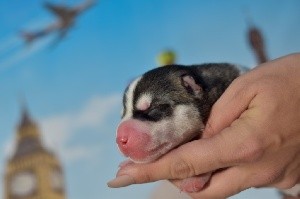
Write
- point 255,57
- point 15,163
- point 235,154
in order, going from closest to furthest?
point 235,154 → point 255,57 → point 15,163

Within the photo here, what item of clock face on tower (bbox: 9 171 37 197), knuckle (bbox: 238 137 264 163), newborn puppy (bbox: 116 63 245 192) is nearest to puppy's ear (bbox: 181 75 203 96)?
newborn puppy (bbox: 116 63 245 192)

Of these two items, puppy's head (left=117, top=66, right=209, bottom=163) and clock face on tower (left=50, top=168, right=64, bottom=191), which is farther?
clock face on tower (left=50, top=168, right=64, bottom=191)

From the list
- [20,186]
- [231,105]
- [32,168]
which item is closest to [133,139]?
[231,105]

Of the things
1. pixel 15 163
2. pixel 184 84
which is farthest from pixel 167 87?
pixel 15 163

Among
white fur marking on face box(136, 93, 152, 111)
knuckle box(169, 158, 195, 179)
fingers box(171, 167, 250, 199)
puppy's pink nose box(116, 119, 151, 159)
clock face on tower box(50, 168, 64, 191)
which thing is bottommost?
clock face on tower box(50, 168, 64, 191)

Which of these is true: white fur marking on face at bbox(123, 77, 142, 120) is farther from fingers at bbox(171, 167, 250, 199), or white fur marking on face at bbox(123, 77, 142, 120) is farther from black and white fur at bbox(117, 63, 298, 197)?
fingers at bbox(171, 167, 250, 199)

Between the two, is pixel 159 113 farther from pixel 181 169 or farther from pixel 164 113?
pixel 181 169

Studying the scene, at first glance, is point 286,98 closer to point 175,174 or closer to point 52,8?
point 175,174

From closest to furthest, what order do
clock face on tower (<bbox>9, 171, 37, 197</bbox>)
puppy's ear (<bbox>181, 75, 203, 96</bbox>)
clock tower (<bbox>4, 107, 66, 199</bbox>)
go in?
1. puppy's ear (<bbox>181, 75, 203, 96</bbox>)
2. clock tower (<bbox>4, 107, 66, 199</bbox>)
3. clock face on tower (<bbox>9, 171, 37, 197</bbox>)
